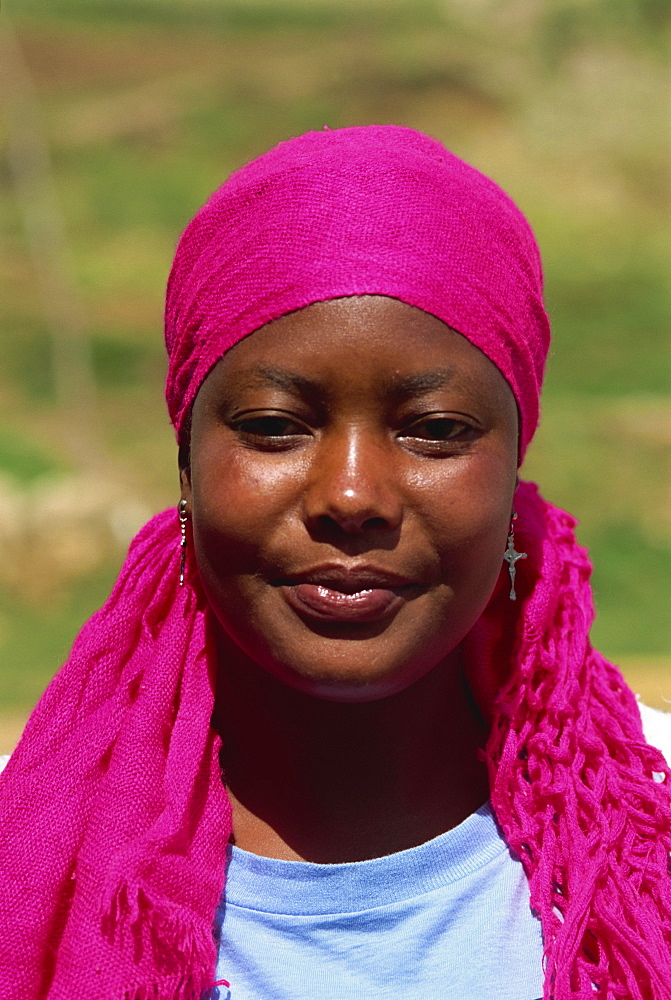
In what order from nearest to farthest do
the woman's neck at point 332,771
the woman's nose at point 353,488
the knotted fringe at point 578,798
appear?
the woman's nose at point 353,488
the knotted fringe at point 578,798
the woman's neck at point 332,771

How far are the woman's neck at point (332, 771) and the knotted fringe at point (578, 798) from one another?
11cm

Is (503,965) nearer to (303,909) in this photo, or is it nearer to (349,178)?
(303,909)

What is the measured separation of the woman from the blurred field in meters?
5.96

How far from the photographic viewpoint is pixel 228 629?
163 centimetres

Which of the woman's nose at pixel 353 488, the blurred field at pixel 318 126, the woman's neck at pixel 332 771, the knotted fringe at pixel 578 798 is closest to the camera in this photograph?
the woman's nose at pixel 353 488

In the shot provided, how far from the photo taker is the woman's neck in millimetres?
1723

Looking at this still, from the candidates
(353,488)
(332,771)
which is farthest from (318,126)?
(353,488)

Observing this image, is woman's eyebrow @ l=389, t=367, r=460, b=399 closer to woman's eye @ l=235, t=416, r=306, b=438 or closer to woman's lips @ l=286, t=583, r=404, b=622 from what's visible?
woman's eye @ l=235, t=416, r=306, b=438

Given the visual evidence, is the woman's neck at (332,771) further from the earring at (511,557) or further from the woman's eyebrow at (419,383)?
the woman's eyebrow at (419,383)

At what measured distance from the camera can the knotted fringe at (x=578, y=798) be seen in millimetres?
1618

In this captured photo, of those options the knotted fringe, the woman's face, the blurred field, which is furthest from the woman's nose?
the blurred field

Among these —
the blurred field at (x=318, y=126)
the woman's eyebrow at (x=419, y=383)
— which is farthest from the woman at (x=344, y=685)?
the blurred field at (x=318, y=126)

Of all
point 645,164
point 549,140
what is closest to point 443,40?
point 549,140

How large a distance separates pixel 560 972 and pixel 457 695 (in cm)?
43
